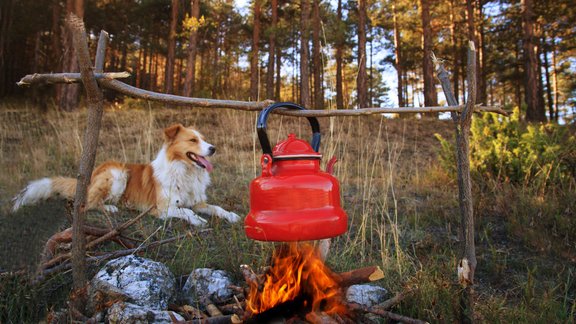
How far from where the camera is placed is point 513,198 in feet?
15.0

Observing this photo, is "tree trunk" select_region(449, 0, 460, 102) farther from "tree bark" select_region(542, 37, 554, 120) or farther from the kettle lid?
the kettle lid

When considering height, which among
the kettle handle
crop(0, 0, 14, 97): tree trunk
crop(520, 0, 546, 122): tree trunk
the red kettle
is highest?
crop(0, 0, 14, 97): tree trunk

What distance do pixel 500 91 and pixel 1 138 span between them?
33830 mm

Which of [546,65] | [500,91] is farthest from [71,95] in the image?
[500,91]

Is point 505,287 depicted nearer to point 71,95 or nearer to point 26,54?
point 71,95

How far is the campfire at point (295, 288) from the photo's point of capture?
1691 millimetres

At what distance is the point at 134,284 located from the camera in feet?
6.31

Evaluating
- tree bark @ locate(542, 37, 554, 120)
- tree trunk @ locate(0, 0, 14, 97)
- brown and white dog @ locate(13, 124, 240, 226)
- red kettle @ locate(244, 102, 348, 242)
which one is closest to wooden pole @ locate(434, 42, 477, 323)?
red kettle @ locate(244, 102, 348, 242)

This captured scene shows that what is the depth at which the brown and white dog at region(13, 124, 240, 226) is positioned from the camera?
466 centimetres

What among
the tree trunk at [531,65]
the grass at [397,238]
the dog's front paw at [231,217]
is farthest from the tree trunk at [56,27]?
the tree trunk at [531,65]

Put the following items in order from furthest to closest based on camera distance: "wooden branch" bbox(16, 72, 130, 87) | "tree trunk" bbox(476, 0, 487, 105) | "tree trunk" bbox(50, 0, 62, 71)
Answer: "tree trunk" bbox(476, 0, 487, 105) < "tree trunk" bbox(50, 0, 62, 71) < "wooden branch" bbox(16, 72, 130, 87)

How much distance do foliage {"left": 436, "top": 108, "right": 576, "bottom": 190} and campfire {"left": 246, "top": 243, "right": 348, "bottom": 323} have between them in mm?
4101

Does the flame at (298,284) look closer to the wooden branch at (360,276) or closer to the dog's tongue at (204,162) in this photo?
the wooden branch at (360,276)

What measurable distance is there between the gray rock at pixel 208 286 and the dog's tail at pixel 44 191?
10.7ft
